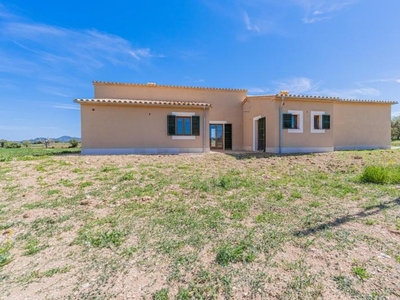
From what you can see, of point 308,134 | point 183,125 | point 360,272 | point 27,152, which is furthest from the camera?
point 27,152

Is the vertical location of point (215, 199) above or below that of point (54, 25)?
below

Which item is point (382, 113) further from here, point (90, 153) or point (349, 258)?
point (90, 153)

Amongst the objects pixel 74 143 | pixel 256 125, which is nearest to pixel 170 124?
pixel 256 125

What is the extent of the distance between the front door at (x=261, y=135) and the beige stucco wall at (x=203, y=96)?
245 centimetres

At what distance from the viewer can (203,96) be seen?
1645 cm

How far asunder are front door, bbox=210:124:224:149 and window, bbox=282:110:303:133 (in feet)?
18.4

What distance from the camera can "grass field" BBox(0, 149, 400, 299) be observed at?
6.24 ft

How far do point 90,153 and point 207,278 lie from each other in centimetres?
1205

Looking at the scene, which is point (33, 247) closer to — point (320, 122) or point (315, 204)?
point (315, 204)

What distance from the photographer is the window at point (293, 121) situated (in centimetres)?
1225

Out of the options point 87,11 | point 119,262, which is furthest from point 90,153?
point 119,262

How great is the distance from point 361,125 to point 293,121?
667 cm

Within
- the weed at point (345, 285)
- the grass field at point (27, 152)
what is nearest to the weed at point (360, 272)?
the weed at point (345, 285)

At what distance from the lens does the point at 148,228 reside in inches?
121
